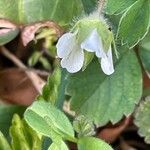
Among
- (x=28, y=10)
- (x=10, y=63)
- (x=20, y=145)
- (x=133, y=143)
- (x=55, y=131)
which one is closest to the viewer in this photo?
(x=55, y=131)

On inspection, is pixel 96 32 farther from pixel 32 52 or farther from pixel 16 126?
pixel 32 52

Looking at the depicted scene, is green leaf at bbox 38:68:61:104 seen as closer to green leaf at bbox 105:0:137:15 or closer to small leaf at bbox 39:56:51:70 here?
green leaf at bbox 105:0:137:15

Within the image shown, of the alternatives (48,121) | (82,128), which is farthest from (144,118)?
(48,121)

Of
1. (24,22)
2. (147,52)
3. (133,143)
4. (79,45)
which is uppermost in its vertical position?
(24,22)

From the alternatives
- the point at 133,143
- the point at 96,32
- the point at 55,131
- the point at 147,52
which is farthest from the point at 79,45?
the point at 133,143

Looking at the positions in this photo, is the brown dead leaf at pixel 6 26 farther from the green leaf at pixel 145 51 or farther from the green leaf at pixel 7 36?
the green leaf at pixel 145 51

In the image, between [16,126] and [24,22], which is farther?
[24,22]
